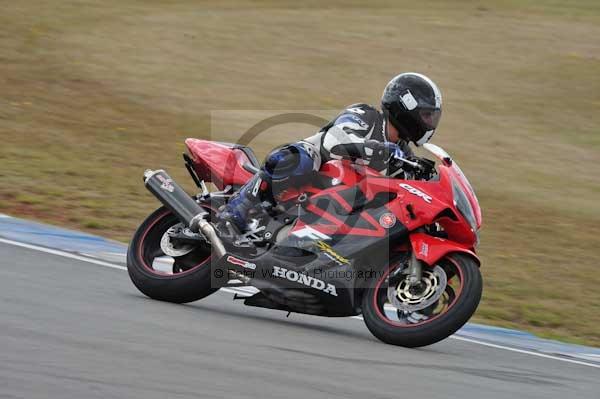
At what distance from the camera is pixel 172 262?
296 inches

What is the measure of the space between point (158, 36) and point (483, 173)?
7.82 metres

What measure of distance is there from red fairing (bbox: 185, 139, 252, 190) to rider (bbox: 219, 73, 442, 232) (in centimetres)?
42

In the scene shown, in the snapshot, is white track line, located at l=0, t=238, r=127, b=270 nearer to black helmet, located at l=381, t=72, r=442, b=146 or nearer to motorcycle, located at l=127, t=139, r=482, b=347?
motorcycle, located at l=127, t=139, r=482, b=347

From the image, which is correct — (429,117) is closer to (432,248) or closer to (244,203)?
(432,248)

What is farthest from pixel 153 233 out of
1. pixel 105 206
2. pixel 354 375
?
pixel 105 206

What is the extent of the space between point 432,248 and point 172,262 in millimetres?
2128

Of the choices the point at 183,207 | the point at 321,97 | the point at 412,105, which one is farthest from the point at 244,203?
the point at 321,97

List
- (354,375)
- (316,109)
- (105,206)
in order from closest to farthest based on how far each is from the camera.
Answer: (354,375) < (105,206) < (316,109)

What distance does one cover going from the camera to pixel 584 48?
21.5 m

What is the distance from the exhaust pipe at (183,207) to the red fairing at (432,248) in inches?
52.1

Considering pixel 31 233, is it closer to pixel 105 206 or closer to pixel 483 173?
pixel 105 206

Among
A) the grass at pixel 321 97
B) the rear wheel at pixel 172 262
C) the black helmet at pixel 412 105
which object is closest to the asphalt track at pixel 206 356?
the rear wheel at pixel 172 262

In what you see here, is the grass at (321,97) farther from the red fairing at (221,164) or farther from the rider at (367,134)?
the red fairing at (221,164)

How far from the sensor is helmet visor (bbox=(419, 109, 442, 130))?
21.9 ft
